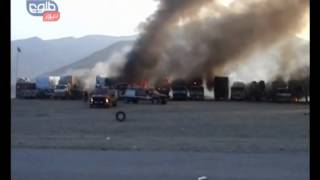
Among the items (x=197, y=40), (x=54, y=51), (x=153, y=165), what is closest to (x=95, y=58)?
(x=54, y=51)

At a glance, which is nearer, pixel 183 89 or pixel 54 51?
pixel 183 89

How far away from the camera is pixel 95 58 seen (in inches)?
3514

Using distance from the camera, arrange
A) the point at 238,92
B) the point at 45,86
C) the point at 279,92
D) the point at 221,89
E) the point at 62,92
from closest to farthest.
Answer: the point at 279,92 < the point at 238,92 < the point at 62,92 < the point at 221,89 < the point at 45,86

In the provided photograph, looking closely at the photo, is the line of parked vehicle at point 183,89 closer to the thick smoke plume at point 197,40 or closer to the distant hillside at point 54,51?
the thick smoke plume at point 197,40

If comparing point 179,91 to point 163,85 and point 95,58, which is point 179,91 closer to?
point 163,85

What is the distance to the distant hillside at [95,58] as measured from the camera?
269 ft

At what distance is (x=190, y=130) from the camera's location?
23.2 metres

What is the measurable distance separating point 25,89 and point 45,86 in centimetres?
288

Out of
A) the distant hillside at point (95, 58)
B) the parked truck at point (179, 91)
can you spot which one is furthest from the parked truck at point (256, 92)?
the distant hillside at point (95, 58)

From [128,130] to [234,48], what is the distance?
4881 cm

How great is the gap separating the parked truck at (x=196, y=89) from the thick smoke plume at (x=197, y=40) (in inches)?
94.2
